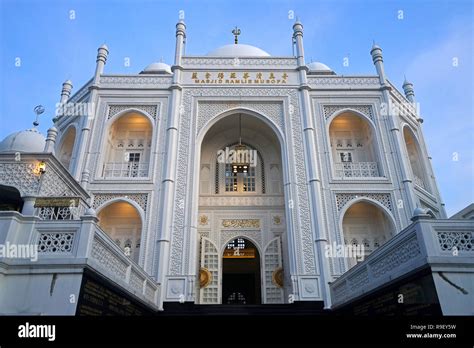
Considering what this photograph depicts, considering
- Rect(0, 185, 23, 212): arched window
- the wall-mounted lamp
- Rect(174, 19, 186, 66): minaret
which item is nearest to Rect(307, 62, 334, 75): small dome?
Rect(174, 19, 186, 66): minaret

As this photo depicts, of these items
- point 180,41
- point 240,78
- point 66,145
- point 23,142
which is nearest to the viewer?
point 23,142

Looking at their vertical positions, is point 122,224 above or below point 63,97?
below

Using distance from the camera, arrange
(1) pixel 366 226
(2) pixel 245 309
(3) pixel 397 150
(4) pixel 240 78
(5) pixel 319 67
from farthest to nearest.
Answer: (5) pixel 319 67 → (4) pixel 240 78 → (1) pixel 366 226 → (3) pixel 397 150 → (2) pixel 245 309

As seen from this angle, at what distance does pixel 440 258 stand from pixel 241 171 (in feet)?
30.5

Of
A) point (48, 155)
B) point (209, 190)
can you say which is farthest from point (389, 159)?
point (48, 155)

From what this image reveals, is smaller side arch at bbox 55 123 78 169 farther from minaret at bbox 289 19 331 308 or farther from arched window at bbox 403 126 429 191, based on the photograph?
arched window at bbox 403 126 429 191

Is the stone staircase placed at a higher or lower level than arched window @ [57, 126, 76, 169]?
lower

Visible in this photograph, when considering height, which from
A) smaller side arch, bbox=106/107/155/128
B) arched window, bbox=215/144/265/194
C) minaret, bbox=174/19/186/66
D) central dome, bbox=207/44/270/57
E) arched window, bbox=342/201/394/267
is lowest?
arched window, bbox=342/201/394/267

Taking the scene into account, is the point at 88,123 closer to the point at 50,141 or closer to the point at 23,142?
the point at 23,142

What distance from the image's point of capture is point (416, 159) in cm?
1340

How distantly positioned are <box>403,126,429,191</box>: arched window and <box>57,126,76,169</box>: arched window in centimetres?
1266

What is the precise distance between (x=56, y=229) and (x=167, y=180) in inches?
227

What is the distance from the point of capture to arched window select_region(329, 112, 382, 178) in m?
12.0

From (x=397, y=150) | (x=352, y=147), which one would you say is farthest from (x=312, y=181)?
(x=397, y=150)
